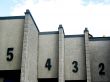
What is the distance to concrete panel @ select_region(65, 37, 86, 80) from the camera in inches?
989

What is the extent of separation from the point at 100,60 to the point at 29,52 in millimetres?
8457

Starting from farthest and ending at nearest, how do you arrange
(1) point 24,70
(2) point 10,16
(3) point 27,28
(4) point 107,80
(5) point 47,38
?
(5) point 47,38 < (4) point 107,80 < (2) point 10,16 < (3) point 27,28 < (1) point 24,70

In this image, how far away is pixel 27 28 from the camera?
71.6ft

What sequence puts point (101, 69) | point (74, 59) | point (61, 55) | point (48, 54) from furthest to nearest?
point (48, 54) < point (74, 59) < point (101, 69) < point (61, 55)

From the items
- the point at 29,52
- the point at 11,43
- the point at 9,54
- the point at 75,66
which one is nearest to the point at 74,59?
the point at 75,66

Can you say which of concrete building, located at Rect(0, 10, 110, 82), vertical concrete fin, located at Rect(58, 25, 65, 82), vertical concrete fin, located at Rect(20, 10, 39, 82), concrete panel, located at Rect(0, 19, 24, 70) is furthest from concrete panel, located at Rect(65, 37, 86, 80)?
concrete panel, located at Rect(0, 19, 24, 70)

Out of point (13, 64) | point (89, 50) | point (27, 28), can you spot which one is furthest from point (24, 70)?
point (89, 50)

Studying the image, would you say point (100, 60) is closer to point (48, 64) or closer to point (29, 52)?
point (48, 64)

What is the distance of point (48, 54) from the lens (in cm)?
2592

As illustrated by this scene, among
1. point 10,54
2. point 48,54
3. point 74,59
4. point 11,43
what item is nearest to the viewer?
point 10,54

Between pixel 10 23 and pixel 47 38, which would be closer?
pixel 10 23

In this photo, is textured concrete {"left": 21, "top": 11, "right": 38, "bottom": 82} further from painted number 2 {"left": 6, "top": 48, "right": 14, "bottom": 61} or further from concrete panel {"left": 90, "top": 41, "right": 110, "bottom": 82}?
concrete panel {"left": 90, "top": 41, "right": 110, "bottom": 82}

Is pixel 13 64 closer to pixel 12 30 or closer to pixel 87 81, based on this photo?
pixel 12 30

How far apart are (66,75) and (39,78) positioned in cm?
298
